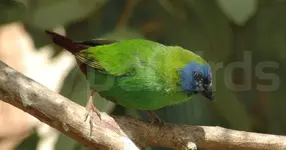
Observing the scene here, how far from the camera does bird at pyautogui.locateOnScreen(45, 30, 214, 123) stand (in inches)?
71.6

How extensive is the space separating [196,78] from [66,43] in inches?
19.2

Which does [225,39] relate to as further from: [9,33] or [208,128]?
[9,33]

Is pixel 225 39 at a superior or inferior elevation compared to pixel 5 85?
superior

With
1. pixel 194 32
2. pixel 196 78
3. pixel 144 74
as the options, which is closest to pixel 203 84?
pixel 196 78

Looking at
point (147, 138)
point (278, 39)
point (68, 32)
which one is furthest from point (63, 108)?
point (278, 39)

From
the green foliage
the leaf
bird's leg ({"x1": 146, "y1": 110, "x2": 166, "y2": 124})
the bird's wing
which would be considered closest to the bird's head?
bird's leg ({"x1": 146, "y1": 110, "x2": 166, "y2": 124})

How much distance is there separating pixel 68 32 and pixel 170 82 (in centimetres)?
89

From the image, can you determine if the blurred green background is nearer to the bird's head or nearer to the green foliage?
the green foliage

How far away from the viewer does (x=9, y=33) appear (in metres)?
4.77

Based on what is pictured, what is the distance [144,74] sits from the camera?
1.83 m

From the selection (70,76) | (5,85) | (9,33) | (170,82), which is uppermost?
(170,82)

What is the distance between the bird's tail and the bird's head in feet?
1.35

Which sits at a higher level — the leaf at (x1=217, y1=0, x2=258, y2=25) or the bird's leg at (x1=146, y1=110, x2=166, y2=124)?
the leaf at (x1=217, y1=0, x2=258, y2=25)

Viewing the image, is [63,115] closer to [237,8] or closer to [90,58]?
[90,58]
